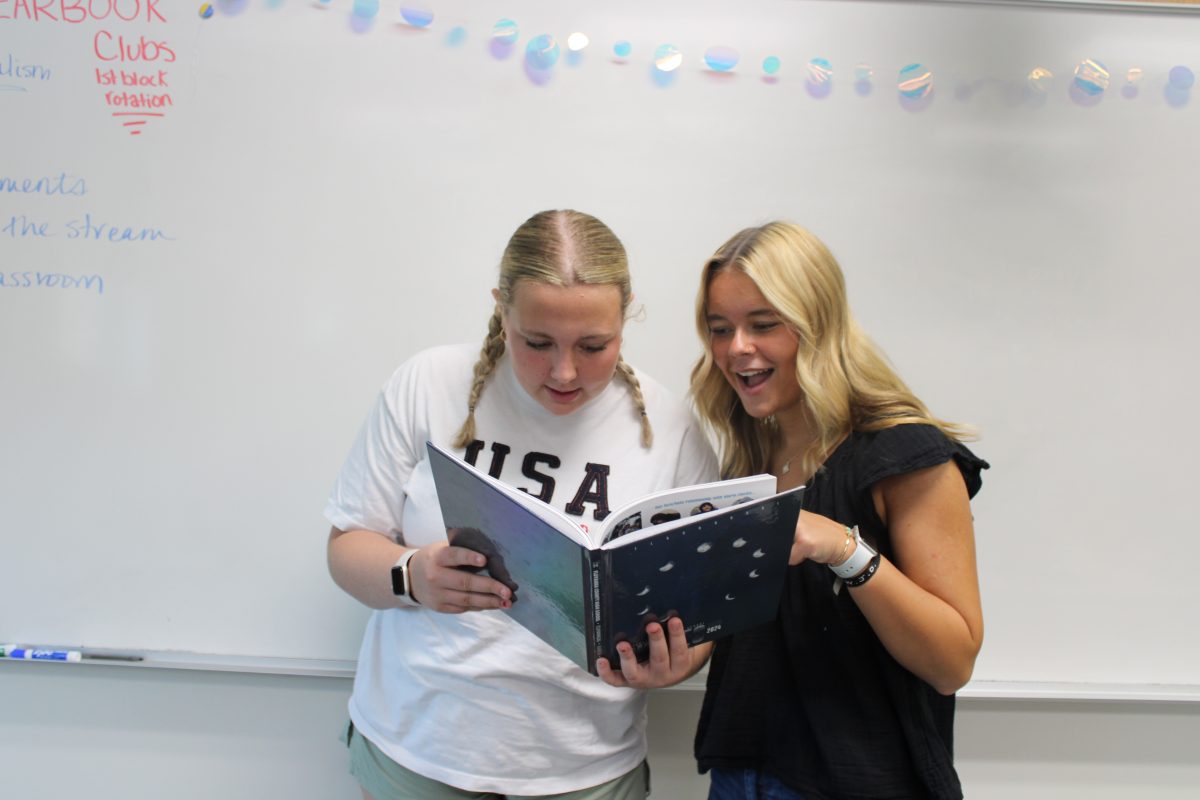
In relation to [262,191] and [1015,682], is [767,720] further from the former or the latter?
[262,191]

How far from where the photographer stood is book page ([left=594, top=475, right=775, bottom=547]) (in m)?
0.87

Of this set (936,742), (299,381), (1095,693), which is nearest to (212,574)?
(299,381)

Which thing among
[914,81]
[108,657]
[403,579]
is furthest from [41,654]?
[914,81]

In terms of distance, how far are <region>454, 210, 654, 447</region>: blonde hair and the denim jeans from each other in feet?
2.15

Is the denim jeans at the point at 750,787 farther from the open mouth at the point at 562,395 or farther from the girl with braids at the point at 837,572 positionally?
the open mouth at the point at 562,395

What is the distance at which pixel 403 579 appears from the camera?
3.43 feet

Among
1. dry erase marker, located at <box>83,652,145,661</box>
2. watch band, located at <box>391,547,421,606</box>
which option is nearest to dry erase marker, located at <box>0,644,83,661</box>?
dry erase marker, located at <box>83,652,145,661</box>

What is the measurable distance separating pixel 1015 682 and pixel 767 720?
76cm

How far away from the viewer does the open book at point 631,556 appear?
82 centimetres

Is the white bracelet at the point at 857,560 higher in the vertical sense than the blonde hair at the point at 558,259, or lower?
lower

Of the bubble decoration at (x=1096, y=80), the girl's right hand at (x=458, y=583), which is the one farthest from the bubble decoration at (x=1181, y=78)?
the girl's right hand at (x=458, y=583)

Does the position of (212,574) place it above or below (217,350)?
below

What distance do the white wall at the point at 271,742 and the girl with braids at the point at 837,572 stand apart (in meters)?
0.52

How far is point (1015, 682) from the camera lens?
153 centimetres
